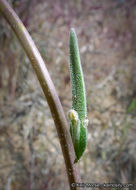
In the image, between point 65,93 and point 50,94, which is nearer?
point 50,94

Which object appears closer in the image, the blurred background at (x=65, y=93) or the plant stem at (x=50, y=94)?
the plant stem at (x=50, y=94)

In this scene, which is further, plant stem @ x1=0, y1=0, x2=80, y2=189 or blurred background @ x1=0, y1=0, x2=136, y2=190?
blurred background @ x1=0, y1=0, x2=136, y2=190

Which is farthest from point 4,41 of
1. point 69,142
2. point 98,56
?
point 69,142

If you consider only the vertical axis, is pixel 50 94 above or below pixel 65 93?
below

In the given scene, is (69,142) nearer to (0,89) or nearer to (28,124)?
(28,124)
